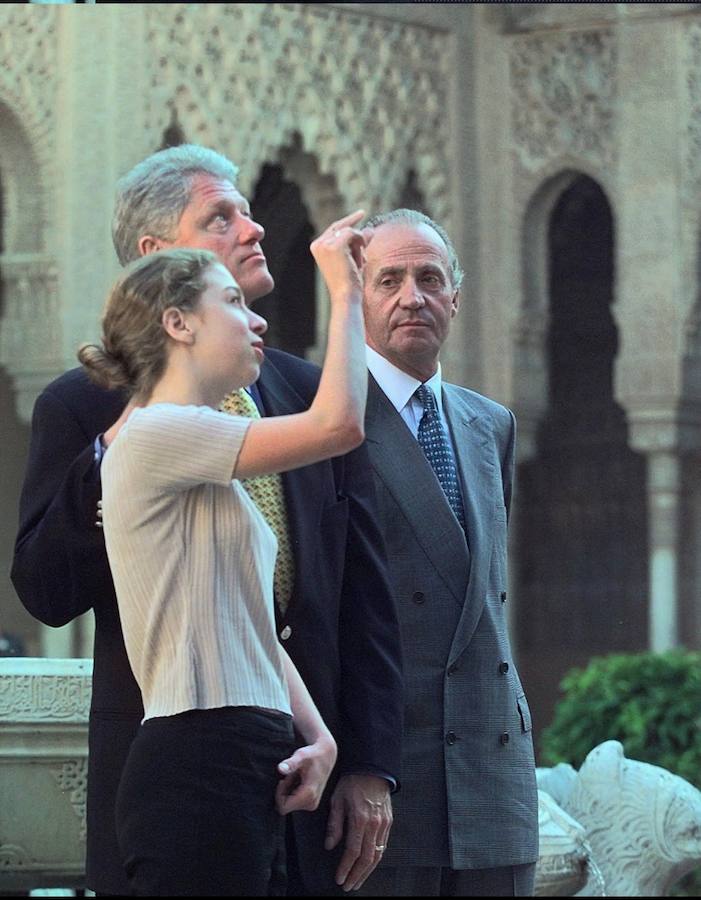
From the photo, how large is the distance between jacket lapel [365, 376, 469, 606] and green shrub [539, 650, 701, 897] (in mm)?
5329

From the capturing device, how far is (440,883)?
2789 mm

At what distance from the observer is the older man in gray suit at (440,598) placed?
278 centimetres

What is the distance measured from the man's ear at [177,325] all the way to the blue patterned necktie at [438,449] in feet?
2.47

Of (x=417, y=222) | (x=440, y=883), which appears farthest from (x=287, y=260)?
(x=440, y=883)

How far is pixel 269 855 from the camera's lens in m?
2.17

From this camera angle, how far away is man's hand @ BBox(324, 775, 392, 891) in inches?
96.6

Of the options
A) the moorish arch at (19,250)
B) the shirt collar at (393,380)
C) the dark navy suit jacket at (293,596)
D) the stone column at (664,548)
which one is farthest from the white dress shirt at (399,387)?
the stone column at (664,548)

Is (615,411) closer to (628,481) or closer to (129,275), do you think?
(628,481)

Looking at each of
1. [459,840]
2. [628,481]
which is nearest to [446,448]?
[459,840]

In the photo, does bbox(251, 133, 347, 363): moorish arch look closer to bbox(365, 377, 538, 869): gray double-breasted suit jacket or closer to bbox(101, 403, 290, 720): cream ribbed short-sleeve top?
bbox(365, 377, 538, 869): gray double-breasted suit jacket

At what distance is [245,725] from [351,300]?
1.50 ft

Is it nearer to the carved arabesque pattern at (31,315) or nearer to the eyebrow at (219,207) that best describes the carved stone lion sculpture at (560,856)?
the eyebrow at (219,207)

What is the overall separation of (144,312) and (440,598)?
0.77 meters

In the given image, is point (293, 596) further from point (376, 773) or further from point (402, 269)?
point (402, 269)
